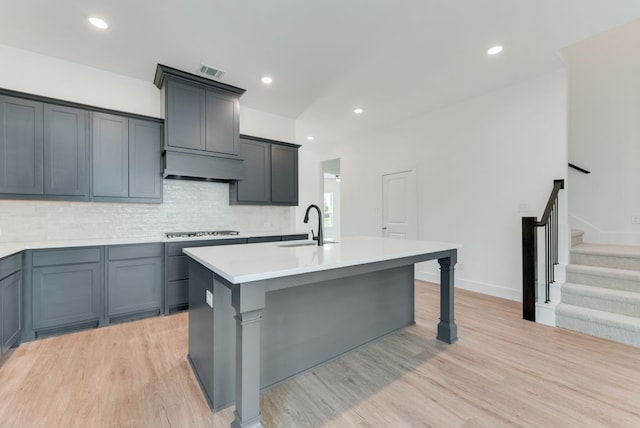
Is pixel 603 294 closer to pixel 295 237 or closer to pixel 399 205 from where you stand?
pixel 399 205

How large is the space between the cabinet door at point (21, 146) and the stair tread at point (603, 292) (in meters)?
5.78

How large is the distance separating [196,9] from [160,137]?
1695mm

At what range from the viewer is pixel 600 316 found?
2.75m

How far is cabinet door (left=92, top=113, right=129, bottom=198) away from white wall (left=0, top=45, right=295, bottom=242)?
32cm

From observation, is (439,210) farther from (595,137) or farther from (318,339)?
(318,339)

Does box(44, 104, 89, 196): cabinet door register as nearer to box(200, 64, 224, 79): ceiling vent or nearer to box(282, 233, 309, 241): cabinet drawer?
box(200, 64, 224, 79): ceiling vent

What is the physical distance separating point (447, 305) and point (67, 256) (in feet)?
12.1

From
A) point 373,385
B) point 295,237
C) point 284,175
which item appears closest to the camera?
point 373,385

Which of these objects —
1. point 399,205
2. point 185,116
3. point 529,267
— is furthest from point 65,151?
point 529,267

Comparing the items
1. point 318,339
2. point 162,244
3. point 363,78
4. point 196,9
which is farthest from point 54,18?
point 318,339

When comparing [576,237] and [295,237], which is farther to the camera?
[295,237]

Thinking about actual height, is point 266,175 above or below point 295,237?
above

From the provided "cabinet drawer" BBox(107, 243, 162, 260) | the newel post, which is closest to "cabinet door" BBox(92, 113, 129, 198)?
"cabinet drawer" BBox(107, 243, 162, 260)

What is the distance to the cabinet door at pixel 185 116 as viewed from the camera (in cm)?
343
